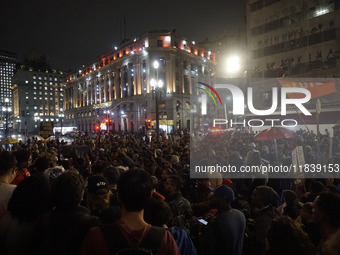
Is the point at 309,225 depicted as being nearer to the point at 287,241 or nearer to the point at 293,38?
the point at 287,241

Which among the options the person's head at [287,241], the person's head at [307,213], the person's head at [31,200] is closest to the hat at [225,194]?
the person's head at [307,213]

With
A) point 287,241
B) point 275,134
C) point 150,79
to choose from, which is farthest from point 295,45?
point 287,241

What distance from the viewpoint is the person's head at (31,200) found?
2.57 metres

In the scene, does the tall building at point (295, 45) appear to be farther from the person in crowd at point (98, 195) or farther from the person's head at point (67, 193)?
the person's head at point (67, 193)

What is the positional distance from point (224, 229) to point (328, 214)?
127cm

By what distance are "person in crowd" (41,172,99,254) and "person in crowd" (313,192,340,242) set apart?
2091 millimetres

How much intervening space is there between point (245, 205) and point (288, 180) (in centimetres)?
342

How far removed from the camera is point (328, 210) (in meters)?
2.37

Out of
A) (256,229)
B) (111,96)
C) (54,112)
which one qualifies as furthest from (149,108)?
(54,112)

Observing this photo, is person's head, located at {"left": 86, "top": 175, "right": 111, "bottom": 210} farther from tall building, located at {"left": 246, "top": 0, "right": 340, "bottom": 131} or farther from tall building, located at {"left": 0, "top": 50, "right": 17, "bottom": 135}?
tall building, located at {"left": 0, "top": 50, "right": 17, "bottom": 135}

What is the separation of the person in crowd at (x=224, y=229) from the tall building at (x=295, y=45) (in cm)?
2392

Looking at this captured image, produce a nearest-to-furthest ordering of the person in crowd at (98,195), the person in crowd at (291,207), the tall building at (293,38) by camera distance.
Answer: the person in crowd at (98,195) < the person in crowd at (291,207) < the tall building at (293,38)

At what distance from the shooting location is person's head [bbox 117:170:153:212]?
2.11m

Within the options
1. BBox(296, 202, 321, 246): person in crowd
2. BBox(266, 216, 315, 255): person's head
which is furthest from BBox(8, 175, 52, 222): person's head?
BBox(296, 202, 321, 246): person in crowd
